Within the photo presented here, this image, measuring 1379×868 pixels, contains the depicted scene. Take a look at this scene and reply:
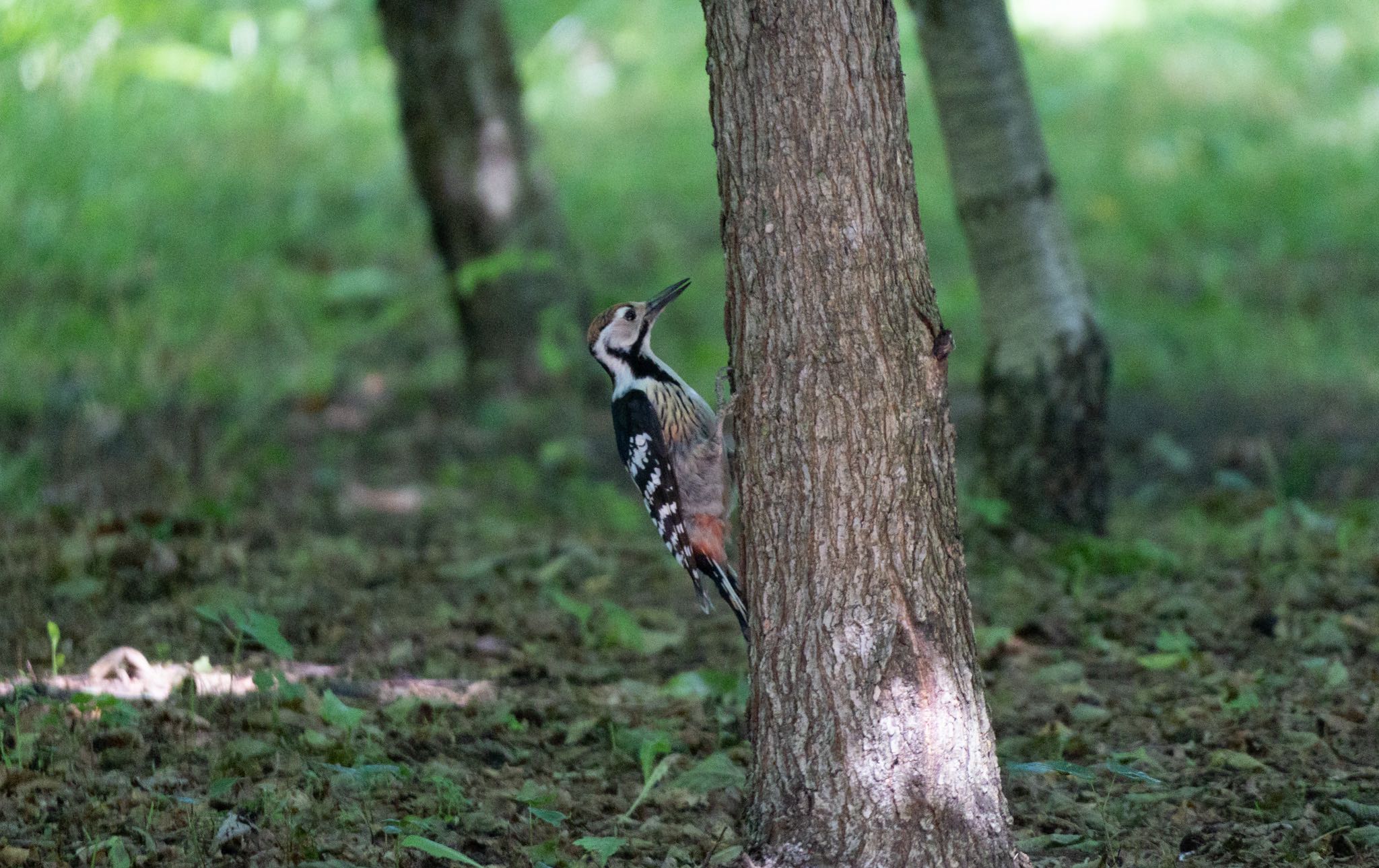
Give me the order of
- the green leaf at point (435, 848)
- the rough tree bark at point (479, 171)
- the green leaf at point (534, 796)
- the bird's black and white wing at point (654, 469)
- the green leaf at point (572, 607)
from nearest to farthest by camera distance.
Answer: the green leaf at point (435, 848) < the green leaf at point (534, 796) < the bird's black and white wing at point (654, 469) < the green leaf at point (572, 607) < the rough tree bark at point (479, 171)

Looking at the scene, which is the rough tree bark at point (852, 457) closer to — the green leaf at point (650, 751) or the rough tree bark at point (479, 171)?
the green leaf at point (650, 751)

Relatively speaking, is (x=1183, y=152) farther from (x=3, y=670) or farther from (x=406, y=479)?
(x=3, y=670)

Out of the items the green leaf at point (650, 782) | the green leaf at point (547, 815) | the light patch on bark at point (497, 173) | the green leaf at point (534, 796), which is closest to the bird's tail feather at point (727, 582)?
the green leaf at point (650, 782)

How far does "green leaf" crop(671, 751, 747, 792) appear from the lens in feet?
10.0

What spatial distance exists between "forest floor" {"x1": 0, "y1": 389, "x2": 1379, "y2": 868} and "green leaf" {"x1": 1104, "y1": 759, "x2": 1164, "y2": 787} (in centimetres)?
1

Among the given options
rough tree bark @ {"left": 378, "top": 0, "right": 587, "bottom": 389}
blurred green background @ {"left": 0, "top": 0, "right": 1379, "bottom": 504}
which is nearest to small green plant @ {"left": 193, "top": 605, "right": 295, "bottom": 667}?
blurred green background @ {"left": 0, "top": 0, "right": 1379, "bottom": 504}

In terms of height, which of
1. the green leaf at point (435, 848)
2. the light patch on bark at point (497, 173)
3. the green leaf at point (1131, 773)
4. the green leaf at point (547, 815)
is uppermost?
the light patch on bark at point (497, 173)

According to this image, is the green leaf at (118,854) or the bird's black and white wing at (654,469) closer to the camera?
the green leaf at (118,854)

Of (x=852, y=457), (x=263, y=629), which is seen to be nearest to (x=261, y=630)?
(x=263, y=629)

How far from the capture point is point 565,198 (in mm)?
9859

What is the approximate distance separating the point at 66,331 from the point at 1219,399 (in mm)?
5833

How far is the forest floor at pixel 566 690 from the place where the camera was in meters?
2.80

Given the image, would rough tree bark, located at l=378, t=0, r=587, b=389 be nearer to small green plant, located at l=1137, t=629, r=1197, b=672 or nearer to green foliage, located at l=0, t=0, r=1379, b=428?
green foliage, located at l=0, t=0, r=1379, b=428

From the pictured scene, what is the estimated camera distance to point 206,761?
308 cm
